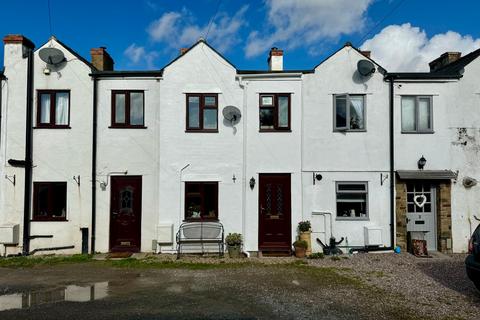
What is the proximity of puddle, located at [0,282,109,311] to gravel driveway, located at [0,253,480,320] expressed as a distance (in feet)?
0.07

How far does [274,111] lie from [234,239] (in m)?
4.67

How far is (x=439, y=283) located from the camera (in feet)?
30.0

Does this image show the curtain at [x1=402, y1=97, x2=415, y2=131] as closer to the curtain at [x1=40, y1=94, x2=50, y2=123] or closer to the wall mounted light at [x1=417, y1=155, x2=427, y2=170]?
the wall mounted light at [x1=417, y1=155, x2=427, y2=170]

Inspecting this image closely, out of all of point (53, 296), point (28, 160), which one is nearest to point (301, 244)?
point (53, 296)

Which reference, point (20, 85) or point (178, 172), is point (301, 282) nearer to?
point (178, 172)

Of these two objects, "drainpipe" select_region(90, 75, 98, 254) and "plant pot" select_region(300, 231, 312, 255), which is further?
"drainpipe" select_region(90, 75, 98, 254)

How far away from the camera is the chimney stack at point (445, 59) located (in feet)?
50.5

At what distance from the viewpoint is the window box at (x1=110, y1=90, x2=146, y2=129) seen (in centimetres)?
1337

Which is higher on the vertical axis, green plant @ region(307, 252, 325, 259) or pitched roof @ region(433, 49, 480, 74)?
pitched roof @ region(433, 49, 480, 74)

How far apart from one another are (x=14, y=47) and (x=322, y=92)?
36.2 feet

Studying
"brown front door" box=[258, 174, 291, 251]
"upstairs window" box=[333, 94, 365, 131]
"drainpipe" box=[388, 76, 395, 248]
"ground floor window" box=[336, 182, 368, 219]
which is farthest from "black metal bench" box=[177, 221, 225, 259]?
"drainpipe" box=[388, 76, 395, 248]

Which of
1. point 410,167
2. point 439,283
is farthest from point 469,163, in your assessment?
point 439,283

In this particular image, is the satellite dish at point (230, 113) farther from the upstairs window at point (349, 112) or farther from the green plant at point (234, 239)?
the green plant at point (234, 239)

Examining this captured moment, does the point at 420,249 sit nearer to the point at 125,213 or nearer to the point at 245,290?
the point at 245,290
